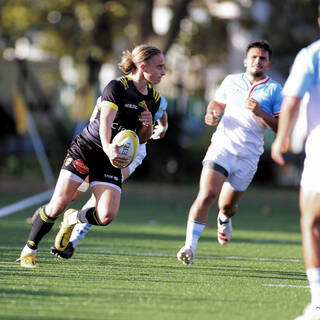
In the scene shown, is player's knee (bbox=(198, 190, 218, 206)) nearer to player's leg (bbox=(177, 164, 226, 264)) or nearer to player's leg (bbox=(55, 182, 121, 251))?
player's leg (bbox=(177, 164, 226, 264))

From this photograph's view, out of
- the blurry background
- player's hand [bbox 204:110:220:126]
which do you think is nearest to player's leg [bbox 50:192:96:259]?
player's hand [bbox 204:110:220:126]

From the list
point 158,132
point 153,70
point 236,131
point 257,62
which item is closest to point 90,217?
point 158,132

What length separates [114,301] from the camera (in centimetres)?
652

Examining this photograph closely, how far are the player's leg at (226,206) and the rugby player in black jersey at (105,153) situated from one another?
158cm

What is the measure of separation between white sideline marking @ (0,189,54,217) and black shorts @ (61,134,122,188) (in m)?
7.17

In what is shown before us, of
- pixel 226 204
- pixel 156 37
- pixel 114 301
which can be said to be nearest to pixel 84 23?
pixel 156 37

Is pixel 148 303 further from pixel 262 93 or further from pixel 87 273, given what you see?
pixel 262 93

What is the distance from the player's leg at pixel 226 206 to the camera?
31.3 ft

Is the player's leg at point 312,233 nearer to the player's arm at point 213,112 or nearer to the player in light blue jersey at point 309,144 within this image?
the player in light blue jersey at point 309,144

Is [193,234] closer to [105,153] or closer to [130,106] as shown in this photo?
[105,153]

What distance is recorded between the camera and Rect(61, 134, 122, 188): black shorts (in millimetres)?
8203

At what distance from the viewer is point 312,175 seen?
19.7 feet

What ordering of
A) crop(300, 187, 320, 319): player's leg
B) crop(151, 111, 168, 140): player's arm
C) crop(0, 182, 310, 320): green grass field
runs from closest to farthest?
1. crop(300, 187, 320, 319): player's leg
2. crop(0, 182, 310, 320): green grass field
3. crop(151, 111, 168, 140): player's arm

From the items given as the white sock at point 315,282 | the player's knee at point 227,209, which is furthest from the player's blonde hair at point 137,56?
the white sock at point 315,282
